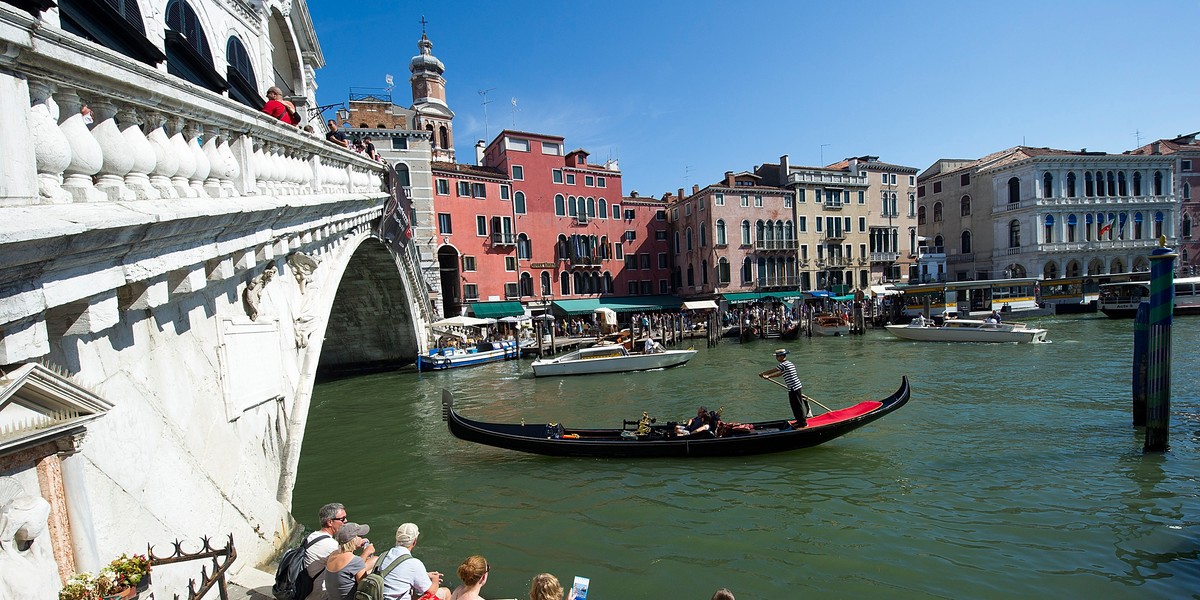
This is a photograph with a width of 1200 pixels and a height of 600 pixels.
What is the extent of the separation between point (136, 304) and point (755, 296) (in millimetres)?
29031

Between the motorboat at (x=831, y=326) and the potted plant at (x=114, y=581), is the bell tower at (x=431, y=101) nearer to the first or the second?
the motorboat at (x=831, y=326)

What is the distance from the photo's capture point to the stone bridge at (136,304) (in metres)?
2.01

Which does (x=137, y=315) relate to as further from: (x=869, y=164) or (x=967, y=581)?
(x=869, y=164)

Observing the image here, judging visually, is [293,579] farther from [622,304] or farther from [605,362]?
[622,304]

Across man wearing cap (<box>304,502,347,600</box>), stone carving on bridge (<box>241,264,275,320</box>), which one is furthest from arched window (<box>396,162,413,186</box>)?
man wearing cap (<box>304,502,347,600</box>)

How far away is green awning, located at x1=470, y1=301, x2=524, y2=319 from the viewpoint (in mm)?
25172

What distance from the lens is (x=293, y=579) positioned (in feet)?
10.9

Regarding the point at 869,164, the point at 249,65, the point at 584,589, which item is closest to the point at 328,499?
Answer: the point at 584,589

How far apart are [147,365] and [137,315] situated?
28 centimetres

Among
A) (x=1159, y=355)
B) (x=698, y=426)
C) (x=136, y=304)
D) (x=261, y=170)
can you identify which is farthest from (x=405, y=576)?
(x=1159, y=355)

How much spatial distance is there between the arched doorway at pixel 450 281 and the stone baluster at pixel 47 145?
23.1 meters

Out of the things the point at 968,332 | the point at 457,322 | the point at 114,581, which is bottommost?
the point at 968,332

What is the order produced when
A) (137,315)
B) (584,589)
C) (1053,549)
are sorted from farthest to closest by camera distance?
(1053,549)
(584,589)
(137,315)

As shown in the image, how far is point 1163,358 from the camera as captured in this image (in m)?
7.34
